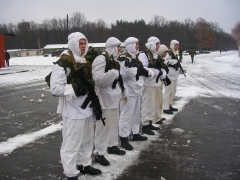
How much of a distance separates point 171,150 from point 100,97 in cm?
181

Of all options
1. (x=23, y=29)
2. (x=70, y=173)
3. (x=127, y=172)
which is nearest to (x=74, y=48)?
(x=70, y=173)

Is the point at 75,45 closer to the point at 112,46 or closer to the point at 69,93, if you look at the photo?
the point at 69,93

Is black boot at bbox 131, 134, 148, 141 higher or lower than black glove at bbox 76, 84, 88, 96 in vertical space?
lower

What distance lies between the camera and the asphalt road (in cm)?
400

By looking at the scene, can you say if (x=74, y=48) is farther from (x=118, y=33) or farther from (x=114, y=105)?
(x=118, y=33)

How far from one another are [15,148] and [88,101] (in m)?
2.41

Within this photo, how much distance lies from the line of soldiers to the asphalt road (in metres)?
0.52

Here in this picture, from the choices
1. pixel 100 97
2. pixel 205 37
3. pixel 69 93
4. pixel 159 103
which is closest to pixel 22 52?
pixel 205 37

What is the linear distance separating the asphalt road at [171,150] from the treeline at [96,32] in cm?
8477

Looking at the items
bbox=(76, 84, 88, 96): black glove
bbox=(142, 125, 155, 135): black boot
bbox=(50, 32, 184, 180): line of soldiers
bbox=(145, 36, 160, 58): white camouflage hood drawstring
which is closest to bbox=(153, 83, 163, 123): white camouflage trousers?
bbox=(50, 32, 184, 180): line of soldiers

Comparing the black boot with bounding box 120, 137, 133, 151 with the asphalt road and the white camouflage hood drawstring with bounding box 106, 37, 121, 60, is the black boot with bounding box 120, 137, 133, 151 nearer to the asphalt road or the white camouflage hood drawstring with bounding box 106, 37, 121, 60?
the asphalt road

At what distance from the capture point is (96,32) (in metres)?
100

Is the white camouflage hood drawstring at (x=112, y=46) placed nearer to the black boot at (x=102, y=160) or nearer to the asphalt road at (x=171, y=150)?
the black boot at (x=102, y=160)

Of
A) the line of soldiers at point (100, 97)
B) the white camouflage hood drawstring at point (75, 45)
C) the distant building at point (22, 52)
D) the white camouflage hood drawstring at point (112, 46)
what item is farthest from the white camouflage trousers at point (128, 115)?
the distant building at point (22, 52)
